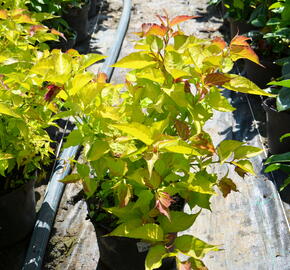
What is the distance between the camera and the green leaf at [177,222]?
1280 mm

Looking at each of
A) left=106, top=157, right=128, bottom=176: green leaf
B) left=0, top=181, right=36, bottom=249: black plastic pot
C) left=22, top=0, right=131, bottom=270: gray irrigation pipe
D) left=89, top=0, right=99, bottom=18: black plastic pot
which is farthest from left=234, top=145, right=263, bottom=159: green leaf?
left=89, top=0, right=99, bottom=18: black plastic pot

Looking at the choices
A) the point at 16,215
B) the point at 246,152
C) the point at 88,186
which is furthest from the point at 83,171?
the point at 16,215

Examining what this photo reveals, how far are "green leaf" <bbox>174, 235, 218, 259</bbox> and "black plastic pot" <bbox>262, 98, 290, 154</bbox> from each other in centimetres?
141

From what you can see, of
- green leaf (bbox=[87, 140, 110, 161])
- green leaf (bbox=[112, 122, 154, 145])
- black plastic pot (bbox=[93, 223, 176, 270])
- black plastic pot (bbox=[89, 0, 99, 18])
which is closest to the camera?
green leaf (bbox=[112, 122, 154, 145])

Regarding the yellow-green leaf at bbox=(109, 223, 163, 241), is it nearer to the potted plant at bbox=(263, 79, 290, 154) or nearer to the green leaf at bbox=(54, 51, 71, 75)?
the green leaf at bbox=(54, 51, 71, 75)

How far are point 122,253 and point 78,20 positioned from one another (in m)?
2.96

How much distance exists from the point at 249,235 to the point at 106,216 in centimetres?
80

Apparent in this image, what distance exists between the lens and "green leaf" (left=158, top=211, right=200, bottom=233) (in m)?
1.28

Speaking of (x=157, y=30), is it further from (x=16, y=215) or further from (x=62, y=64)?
(x=16, y=215)

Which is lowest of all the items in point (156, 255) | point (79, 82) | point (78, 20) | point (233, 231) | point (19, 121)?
point (233, 231)

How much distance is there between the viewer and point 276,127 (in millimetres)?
2502

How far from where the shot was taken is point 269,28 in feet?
9.94

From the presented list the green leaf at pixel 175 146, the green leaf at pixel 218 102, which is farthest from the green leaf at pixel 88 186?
the green leaf at pixel 218 102

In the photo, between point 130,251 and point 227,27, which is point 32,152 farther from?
point 227,27
